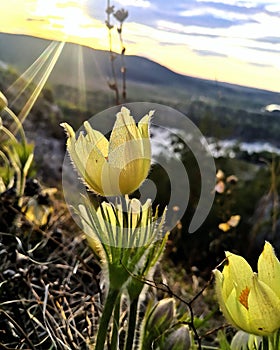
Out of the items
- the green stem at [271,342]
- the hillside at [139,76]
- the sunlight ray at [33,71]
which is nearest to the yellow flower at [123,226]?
the green stem at [271,342]

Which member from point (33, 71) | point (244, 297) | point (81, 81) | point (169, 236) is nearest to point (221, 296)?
point (244, 297)

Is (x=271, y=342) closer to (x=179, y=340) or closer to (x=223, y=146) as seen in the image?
(x=179, y=340)

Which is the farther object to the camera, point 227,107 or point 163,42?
point 227,107

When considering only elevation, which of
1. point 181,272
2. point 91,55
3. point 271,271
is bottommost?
point 181,272

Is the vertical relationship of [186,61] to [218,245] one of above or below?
above

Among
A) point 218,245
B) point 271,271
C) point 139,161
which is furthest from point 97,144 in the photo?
point 218,245

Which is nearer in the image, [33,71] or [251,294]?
[251,294]

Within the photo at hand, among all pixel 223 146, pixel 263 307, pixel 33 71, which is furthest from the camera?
pixel 223 146

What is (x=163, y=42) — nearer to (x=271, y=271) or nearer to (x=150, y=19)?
(x=150, y=19)
